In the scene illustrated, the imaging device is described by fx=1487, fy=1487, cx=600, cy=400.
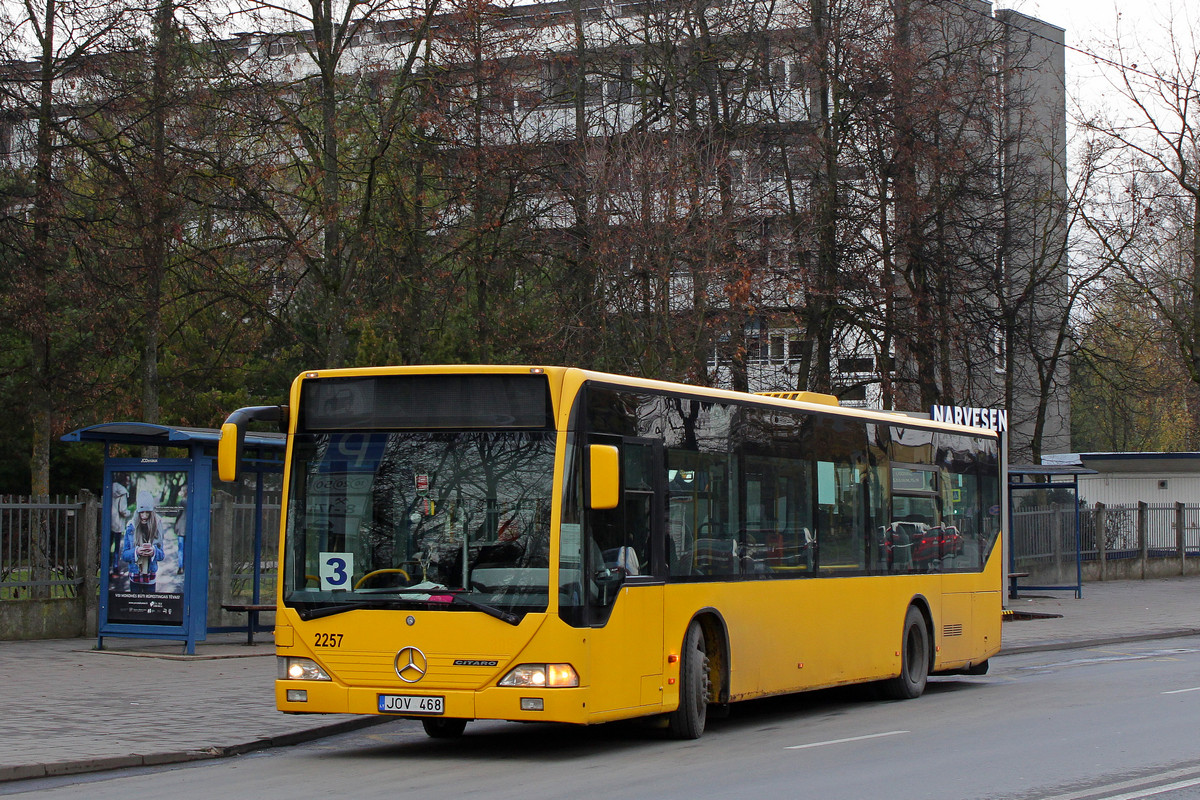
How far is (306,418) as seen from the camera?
10688 mm

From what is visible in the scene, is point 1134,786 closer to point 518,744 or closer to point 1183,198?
point 518,744

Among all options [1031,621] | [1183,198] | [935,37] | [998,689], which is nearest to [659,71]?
[935,37]

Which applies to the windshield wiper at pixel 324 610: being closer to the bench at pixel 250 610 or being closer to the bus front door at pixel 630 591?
the bus front door at pixel 630 591

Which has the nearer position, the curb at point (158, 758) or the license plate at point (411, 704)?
the curb at point (158, 758)

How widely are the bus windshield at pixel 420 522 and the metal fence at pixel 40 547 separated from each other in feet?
31.7

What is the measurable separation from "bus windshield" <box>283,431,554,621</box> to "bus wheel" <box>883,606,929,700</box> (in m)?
6.16

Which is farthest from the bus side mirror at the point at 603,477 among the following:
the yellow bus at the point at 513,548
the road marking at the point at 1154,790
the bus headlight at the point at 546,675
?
the road marking at the point at 1154,790

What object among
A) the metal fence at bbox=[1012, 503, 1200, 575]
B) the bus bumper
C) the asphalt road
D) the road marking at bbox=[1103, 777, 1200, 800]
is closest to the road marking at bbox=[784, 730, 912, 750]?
the asphalt road

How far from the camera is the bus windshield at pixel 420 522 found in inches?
394

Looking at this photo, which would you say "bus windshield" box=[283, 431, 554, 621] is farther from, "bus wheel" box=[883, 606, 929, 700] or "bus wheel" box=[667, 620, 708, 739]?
"bus wheel" box=[883, 606, 929, 700]

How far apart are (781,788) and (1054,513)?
26726mm

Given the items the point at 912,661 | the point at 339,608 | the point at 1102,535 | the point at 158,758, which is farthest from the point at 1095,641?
the point at 1102,535

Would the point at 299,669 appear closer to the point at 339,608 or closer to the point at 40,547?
the point at 339,608

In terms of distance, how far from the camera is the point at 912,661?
15.3m
